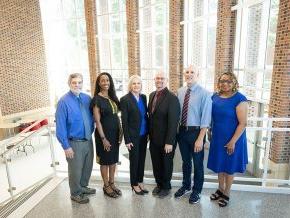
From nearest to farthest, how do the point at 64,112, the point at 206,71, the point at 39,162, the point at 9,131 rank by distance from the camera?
the point at 64,112 → the point at 206,71 → the point at 39,162 → the point at 9,131

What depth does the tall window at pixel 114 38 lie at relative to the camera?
11.1m

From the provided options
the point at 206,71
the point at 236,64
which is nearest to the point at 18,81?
the point at 206,71

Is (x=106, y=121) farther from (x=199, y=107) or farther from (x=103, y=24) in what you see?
(x=103, y=24)

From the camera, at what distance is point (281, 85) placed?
4.60 metres

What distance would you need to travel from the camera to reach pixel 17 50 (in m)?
9.91

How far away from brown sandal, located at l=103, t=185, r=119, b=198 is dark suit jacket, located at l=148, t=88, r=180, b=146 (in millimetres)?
813

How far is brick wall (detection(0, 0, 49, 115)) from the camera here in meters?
9.49

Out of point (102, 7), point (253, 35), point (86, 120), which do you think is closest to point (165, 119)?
point (86, 120)

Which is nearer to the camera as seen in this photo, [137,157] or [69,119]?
[69,119]

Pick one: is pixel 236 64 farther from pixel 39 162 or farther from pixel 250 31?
pixel 39 162

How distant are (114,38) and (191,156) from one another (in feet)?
31.7

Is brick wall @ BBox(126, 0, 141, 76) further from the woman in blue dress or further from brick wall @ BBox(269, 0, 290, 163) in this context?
the woman in blue dress

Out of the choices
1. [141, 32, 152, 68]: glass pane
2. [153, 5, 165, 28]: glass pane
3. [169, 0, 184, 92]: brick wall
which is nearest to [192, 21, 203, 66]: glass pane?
[169, 0, 184, 92]: brick wall

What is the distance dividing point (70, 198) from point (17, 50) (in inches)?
347
